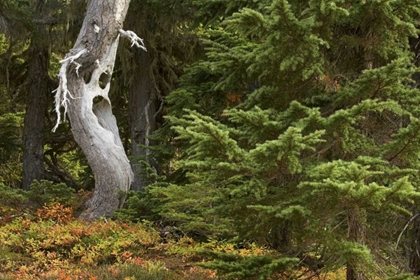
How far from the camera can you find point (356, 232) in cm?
510

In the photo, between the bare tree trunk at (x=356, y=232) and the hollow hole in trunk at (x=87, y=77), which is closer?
the bare tree trunk at (x=356, y=232)

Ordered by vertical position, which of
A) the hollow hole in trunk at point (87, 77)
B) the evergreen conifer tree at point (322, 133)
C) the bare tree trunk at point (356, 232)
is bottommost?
the bare tree trunk at point (356, 232)

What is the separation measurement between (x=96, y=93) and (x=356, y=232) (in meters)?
6.84

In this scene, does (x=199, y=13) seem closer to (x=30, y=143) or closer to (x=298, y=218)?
(x=298, y=218)

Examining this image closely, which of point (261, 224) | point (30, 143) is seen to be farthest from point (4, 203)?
point (261, 224)

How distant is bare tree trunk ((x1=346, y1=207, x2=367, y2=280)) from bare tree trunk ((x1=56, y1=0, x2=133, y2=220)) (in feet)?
18.6

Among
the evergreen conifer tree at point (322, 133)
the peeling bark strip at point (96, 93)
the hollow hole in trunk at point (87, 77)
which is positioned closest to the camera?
the evergreen conifer tree at point (322, 133)

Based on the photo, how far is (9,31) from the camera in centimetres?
1156

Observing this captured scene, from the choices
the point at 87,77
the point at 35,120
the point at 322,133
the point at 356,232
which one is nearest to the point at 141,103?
the point at 87,77

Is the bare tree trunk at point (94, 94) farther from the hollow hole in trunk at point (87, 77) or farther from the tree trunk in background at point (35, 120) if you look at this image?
the tree trunk in background at point (35, 120)

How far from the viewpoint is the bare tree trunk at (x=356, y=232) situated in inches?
189

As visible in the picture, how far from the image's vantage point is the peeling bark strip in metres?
9.98

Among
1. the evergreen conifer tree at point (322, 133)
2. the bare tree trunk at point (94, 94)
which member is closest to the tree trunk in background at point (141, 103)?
the bare tree trunk at point (94, 94)

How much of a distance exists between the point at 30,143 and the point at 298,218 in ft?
37.1
